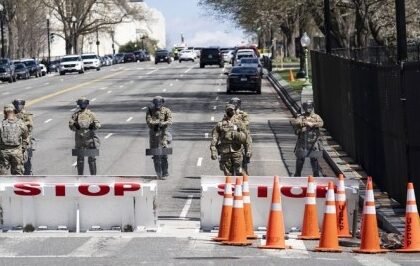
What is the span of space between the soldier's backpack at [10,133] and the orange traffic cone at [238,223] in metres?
6.79

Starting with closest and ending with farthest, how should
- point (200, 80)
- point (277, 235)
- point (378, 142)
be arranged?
1. point (277, 235)
2. point (378, 142)
3. point (200, 80)

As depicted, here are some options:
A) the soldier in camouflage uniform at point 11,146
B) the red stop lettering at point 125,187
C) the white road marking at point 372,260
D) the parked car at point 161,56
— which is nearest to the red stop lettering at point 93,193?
the red stop lettering at point 125,187

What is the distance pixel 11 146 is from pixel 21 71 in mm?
74416

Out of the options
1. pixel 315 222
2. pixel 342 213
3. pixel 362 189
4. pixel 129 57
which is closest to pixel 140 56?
pixel 129 57

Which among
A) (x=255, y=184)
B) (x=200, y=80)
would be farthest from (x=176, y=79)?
(x=255, y=184)

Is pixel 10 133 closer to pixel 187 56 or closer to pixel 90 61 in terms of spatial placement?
pixel 90 61

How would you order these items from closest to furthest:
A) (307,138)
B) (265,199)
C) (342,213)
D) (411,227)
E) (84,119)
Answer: (411,227) < (342,213) < (265,199) < (307,138) < (84,119)

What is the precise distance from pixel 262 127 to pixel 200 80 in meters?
36.9

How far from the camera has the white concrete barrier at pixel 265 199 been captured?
54.5 feet

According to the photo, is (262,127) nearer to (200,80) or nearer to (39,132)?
A: (39,132)

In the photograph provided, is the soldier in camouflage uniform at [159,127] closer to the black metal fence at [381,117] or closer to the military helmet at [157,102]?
the military helmet at [157,102]

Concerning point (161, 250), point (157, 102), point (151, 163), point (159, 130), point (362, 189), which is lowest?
point (151, 163)

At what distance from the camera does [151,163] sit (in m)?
28.8

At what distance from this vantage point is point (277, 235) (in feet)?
48.2
